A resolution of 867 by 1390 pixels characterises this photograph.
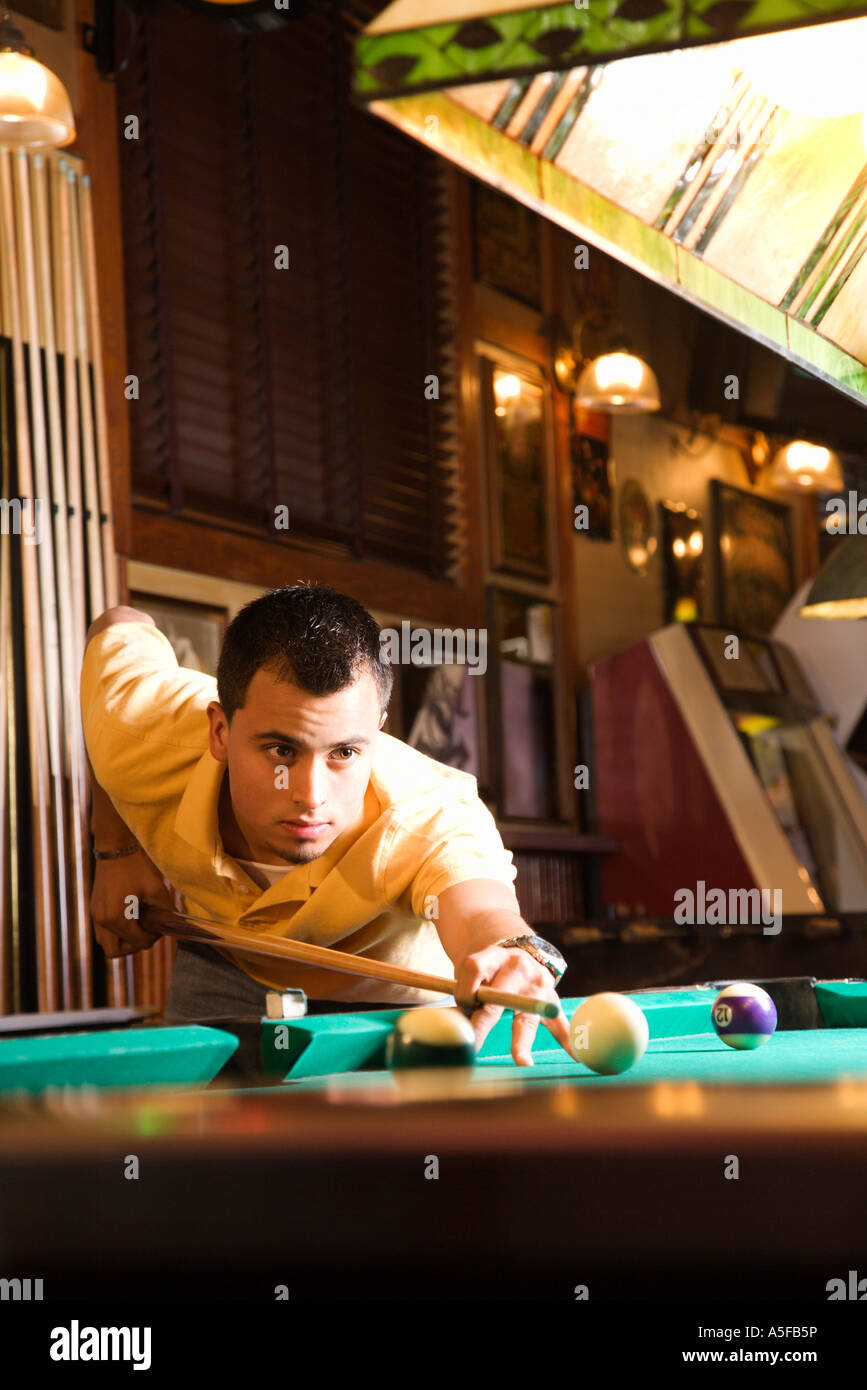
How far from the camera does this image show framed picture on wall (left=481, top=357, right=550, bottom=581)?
20.0ft

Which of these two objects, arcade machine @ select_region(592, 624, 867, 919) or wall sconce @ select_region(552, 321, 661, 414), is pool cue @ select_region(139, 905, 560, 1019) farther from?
arcade machine @ select_region(592, 624, 867, 919)

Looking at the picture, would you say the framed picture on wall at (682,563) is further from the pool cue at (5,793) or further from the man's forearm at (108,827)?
the man's forearm at (108,827)

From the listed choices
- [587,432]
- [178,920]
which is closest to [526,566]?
[587,432]

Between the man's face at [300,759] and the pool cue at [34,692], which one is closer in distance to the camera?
the man's face at [300,759]

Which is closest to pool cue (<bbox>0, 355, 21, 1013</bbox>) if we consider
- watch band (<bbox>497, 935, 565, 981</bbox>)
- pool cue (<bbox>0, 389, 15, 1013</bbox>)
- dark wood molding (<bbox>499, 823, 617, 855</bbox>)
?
pool cue (<bbox>0, 389, 15, 1013</bbox>)

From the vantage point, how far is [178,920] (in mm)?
2428

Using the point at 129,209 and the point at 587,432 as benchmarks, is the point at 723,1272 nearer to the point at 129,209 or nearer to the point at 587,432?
the point at 129,209

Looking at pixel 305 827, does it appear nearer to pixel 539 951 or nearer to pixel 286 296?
pixel 539 951

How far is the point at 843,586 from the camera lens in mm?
4898

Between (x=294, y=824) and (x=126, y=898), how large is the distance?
0.59 meters

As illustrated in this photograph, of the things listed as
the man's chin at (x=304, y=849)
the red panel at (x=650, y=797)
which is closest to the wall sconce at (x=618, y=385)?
the red panel at (x=650, y=797)

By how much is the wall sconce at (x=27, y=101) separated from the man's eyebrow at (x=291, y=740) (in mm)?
1843

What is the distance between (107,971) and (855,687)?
418 centimetres

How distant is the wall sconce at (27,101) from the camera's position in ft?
10.8
